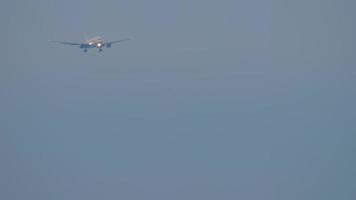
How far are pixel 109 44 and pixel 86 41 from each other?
1858mm

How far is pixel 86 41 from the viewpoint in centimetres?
13962

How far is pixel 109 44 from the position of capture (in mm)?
139625
